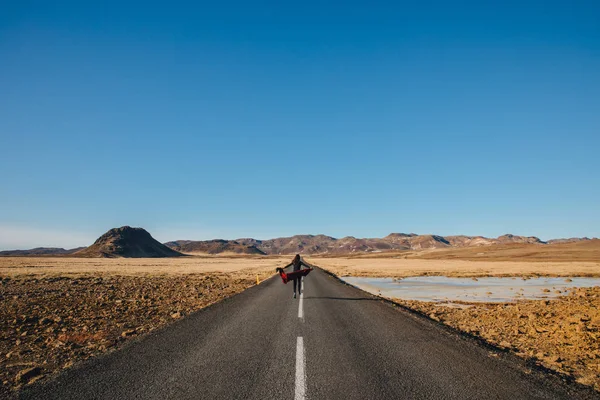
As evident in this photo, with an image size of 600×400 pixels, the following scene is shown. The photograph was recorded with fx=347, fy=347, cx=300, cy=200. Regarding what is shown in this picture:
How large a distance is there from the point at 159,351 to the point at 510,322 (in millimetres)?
13258

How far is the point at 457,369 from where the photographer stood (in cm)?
732

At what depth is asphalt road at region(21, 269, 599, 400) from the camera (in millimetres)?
6051

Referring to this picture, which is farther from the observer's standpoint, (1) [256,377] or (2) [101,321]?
(2) [101,321]

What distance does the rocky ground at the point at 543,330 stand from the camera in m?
8.72

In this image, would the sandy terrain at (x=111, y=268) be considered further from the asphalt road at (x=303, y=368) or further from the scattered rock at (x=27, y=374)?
the scattered rock at (x=27, y=374)

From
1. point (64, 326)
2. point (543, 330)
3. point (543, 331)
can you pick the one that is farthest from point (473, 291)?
point (64, 326)

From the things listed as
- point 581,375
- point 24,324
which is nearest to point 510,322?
point 581,375

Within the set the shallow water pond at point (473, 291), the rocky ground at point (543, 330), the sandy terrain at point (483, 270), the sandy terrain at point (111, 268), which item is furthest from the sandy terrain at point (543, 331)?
the sandy terrain at point (111, 268)

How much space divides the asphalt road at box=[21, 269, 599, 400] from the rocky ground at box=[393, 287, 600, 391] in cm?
141

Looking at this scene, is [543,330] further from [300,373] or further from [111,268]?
[111,268]

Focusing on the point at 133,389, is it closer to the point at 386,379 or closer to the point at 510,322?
the point at 386,379

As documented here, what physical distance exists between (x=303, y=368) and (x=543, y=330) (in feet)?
33.4

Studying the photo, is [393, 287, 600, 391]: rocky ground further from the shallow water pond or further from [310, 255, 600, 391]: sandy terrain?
the shallow water pond

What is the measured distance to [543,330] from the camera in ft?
40.8
